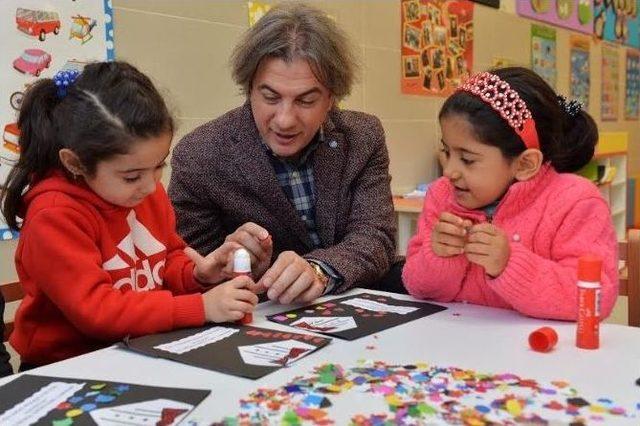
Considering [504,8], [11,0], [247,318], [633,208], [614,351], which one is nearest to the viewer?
[614,351]

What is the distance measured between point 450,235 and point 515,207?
16 centimetres

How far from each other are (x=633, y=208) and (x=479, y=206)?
3806 millimetres

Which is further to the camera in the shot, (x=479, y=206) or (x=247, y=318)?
(x=479, y=206)

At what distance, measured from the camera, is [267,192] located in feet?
5.35

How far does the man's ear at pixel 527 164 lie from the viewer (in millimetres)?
1270

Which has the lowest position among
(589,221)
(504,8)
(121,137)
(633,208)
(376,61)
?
(633,208)

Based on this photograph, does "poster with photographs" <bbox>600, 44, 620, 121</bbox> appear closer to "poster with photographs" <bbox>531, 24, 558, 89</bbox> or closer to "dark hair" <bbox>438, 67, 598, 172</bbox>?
"poster with photographs" <bbox>531, 24, 558, 89</bbox>

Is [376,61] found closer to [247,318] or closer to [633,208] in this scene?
[247,318]

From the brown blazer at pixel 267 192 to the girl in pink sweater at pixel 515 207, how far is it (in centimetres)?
32

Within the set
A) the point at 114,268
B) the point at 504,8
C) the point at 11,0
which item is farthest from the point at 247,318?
the point at 504,8

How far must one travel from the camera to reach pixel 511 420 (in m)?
0.75

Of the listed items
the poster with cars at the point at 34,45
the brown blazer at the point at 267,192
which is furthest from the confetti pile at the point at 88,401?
the poster with cars at the point at 34,45

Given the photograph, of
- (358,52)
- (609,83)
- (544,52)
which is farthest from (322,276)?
(609,83)

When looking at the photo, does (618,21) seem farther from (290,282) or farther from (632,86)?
(290,282)
